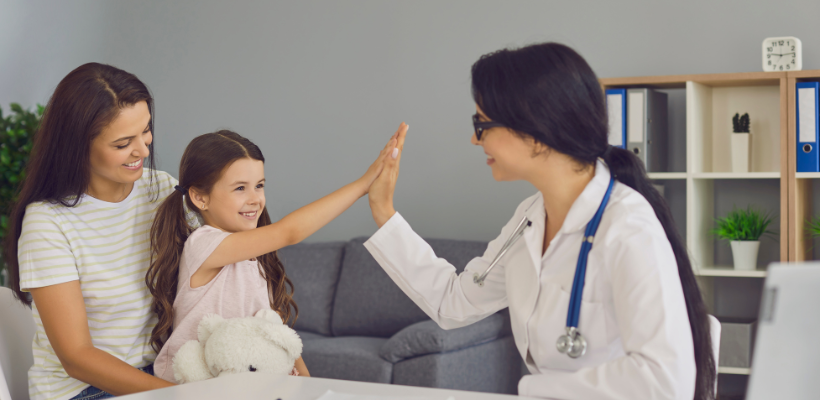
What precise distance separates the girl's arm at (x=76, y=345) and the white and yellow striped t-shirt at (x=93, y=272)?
0.11ft

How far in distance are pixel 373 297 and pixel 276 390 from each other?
2209 millimetres

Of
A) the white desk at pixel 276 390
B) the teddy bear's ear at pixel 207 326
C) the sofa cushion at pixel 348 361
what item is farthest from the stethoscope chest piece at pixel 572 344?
the sofa cushion at pixel 348 361

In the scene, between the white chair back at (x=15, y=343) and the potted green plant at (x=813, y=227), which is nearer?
the white chair back at (x=15, y=343)

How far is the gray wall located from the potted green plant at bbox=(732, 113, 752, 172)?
357 millimetres

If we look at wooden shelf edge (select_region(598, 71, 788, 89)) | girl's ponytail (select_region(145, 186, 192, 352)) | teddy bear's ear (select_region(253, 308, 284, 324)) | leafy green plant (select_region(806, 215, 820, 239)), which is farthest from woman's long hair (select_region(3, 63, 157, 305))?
leafy green plant (select_region(806, 215, 820, 239))

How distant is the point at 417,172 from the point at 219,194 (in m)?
2.16

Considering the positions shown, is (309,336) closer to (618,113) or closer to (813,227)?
(618,113)

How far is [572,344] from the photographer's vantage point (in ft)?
3.76

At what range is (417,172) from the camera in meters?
3.68

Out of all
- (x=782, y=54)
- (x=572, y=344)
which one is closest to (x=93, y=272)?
(x=572, y=344)

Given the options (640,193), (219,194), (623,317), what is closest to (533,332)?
(623,317)

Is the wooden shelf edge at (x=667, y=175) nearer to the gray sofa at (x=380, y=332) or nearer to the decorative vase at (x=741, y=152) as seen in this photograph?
the decorative vase at (x=741, y=152)

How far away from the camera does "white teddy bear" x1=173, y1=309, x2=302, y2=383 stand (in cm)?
130

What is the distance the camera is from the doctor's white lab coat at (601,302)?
1.02 meters
